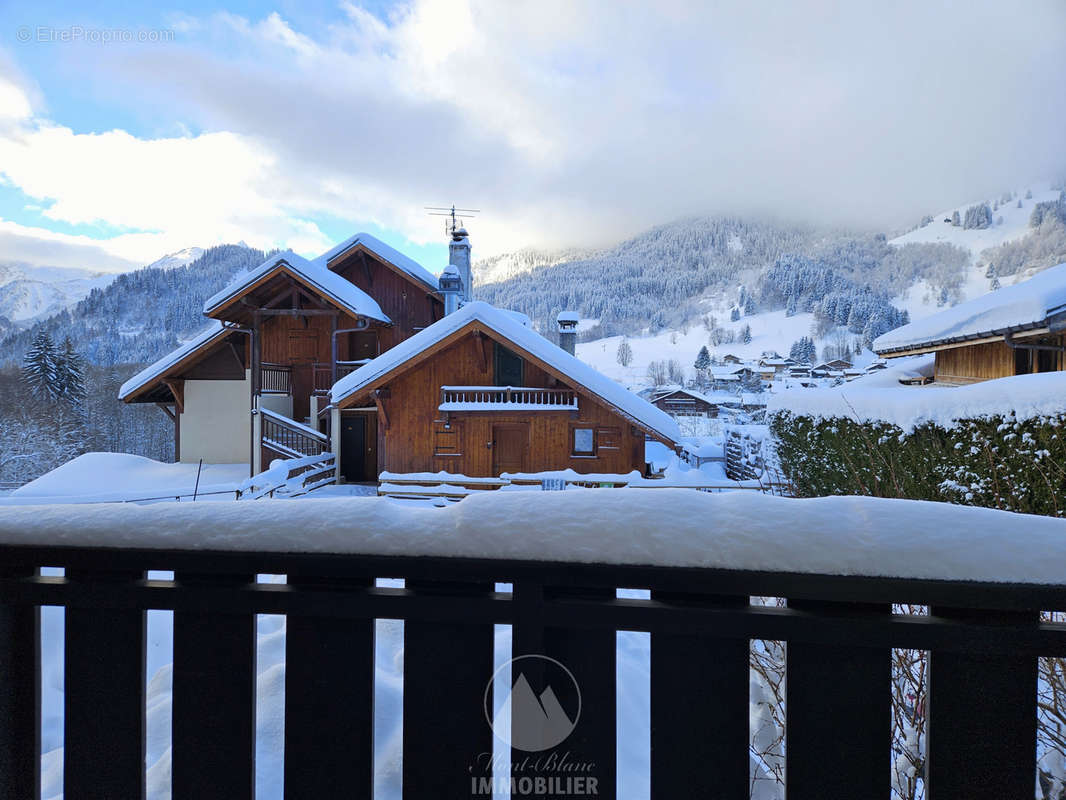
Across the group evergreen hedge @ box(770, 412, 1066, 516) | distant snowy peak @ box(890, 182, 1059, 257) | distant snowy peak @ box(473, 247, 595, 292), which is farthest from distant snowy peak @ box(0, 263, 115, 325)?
distant snowy peak @ box(890, 182, 1059, 257)

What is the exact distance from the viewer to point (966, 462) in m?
4.77

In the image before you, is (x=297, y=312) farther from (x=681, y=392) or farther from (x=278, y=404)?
(x=681, y=392)

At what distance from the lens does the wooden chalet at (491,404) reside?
12125mm

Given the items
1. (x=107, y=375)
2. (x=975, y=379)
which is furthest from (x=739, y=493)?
(x=107, y=375)

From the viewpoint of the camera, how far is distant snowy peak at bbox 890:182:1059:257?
74.3 metres

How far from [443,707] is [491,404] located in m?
11.6

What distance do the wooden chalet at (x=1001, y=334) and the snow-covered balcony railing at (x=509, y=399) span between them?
6.91m

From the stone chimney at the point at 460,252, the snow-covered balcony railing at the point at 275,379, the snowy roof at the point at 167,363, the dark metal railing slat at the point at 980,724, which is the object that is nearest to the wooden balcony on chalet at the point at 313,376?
the snow-covered balcony railing at the point at 275,379

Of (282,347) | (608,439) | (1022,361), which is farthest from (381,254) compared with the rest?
(1022,361)

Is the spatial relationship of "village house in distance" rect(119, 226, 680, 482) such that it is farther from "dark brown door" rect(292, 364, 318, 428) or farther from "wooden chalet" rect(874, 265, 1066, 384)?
"wooden chalet" rect(874, 265, 1066, 384)

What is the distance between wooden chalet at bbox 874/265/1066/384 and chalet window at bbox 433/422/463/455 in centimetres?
967

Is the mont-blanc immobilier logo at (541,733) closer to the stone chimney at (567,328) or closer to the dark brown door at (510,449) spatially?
the dark brown door at (510,449)

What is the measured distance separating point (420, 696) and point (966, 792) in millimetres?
1146

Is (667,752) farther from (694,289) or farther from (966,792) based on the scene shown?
(694,289)
